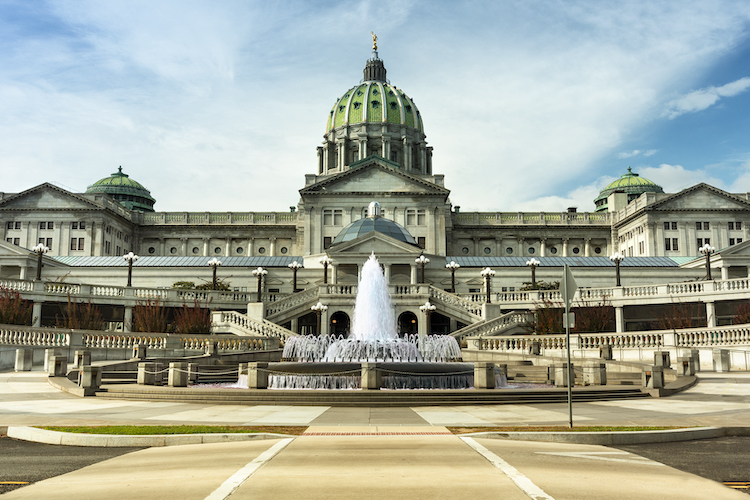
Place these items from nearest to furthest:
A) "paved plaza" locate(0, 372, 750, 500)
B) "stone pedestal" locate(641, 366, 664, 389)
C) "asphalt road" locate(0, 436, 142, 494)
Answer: "paved plaza" locate(0, 372, 750, 500) < "asphalt road" locate(0, 436, 142, 494) < "stone pedestal" locate(641, 366, 664, 389)

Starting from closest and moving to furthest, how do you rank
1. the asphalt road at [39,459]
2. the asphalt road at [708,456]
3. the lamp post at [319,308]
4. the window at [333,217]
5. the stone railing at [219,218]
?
1. the asphalt road at [39,459]
2. the asphalt road at [708,456]
3. the lamp post at [319,308]
4. the window at [333,217]
5. the stone railing at [219,218]

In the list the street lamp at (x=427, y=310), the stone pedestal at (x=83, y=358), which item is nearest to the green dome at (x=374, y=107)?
the street lamp at (x=427, y=310)

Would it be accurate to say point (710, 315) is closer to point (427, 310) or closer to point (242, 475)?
point (427, 310)

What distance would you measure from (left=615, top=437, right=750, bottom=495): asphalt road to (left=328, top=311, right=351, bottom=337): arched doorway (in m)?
46.4

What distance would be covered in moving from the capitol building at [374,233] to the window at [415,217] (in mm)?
147

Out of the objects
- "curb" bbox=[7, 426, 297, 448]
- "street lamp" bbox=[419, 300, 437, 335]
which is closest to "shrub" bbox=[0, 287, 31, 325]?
"street lamp" bbox=[419, 300, 437, 335]

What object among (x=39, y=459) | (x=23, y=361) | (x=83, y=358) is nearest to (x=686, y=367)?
(x=39, y=459)

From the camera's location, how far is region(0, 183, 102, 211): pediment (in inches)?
3863

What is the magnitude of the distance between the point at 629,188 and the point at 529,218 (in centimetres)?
3084

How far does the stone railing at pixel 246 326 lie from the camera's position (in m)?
46.0

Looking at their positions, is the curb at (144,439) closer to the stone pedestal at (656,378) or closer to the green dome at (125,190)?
the stone pedestal at (656,378)

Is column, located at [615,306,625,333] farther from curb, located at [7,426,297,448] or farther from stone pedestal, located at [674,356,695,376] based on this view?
curb, located at [7,426,297,448]

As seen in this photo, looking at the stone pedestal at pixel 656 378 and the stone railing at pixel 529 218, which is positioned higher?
the stone railing at pixel 529 218

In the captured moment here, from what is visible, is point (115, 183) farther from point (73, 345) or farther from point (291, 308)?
point (73, 345)
